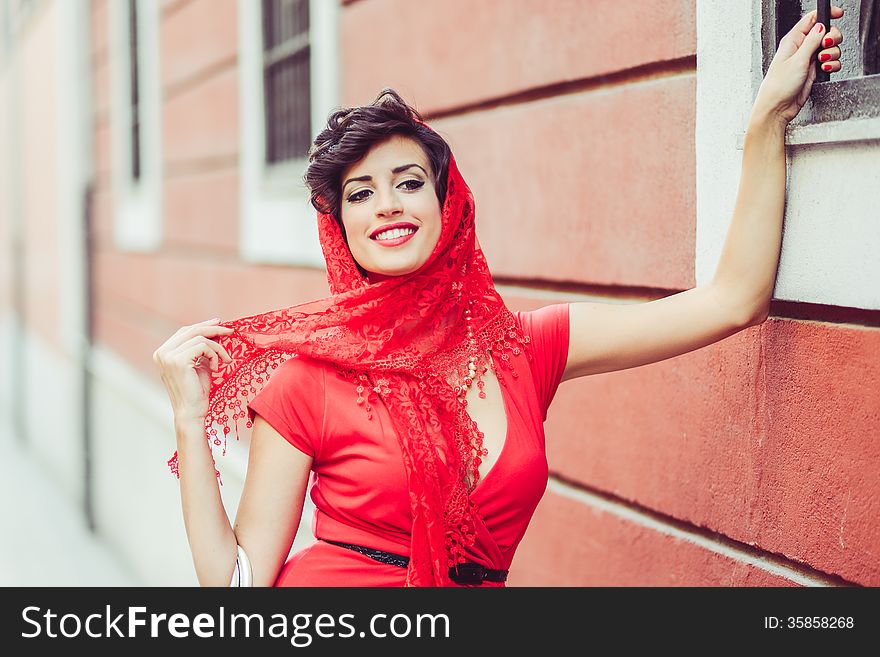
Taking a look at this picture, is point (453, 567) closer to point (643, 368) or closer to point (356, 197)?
point (356, 197)

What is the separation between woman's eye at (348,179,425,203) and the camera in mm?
2322

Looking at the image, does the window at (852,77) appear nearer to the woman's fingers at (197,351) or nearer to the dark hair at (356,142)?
the dark hair at (356,142)

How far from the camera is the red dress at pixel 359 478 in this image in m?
2.21

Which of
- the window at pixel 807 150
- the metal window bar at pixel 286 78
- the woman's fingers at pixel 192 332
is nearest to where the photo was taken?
the window at pixel 807 150

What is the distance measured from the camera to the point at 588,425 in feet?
10.8

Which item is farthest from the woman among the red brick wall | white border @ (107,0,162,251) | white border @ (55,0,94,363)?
white border @ (55,0,94,363)

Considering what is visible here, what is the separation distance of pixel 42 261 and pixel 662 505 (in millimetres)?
10771

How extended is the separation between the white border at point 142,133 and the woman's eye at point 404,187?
588 cm

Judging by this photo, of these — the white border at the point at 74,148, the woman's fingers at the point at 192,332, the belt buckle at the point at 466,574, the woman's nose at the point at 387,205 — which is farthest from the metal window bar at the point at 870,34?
the white border at the point at 74,148

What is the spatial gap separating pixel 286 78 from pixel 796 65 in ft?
12.8

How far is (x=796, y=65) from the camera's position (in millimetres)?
2189

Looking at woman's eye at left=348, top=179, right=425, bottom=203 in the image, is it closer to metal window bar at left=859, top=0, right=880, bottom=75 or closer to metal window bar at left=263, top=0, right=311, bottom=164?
metal window bar at left=859, top=0, right=880, bottom=75

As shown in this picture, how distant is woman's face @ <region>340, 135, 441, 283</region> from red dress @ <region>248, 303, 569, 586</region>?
253 millimetres
